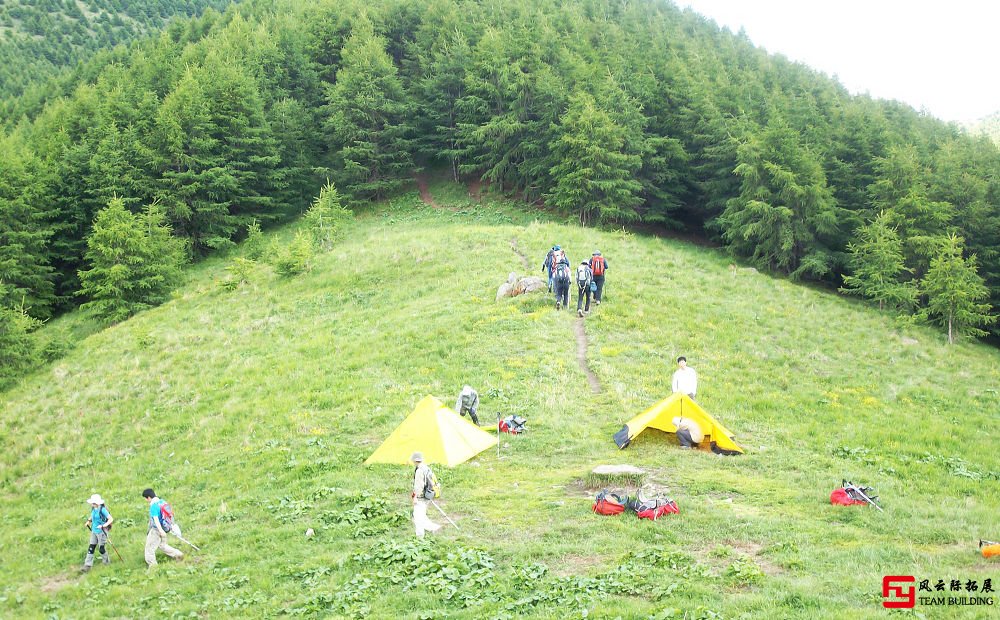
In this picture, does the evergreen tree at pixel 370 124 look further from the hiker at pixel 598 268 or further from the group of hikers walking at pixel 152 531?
the group of hikers walking at pixel 152 531

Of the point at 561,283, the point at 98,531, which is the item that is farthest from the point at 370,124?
the point at 98,531

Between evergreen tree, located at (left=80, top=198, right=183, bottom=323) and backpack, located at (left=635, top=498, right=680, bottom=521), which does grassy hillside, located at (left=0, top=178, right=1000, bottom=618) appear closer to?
backpack, located at (left=635, top=498, right=680, bottom=521)

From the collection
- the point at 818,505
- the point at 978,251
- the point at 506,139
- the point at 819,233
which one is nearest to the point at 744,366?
the point at 818,505

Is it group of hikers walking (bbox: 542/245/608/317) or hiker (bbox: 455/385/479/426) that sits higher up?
group of hikers walking (bbox: 542/245/608/317)

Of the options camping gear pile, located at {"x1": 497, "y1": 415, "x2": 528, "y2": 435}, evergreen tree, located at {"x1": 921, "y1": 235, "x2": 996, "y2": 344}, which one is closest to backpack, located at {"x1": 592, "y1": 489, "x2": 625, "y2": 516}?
camping gear pile, located at {"x1": 497, "y1": 415, "x2": 528, "y2": 435}

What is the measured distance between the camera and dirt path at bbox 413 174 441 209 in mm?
54678

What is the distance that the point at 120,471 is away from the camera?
62.9 ft

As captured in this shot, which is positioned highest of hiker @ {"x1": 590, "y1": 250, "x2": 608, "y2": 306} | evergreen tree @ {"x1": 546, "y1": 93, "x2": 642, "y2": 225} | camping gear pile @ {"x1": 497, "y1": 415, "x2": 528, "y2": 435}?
evergreen tree @ {"x1": 546, "y1": 93, "x2": 642, "y2": 225}

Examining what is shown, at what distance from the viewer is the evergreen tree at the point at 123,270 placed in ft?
127

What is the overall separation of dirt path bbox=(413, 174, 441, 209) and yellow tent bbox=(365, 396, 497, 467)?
129 ft

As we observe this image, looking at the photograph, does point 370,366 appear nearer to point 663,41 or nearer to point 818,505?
point 818,505

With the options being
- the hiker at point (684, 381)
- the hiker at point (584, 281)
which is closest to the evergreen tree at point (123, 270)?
the hiker at point (584, 281)

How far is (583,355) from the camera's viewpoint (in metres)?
22.6

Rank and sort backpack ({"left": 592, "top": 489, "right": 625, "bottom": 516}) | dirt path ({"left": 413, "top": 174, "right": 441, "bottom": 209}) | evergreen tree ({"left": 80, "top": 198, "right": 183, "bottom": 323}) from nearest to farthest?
1. backpack ({"left": 592, "top": 489, "right": 625, "bottom": 516})
2. evergreen tree ({"left": 80, "top": 198, "right": 183, "bottom": 323})
3. dirt path ({"left": 413, "top": 174, "right": 441, "bottom": 209})
